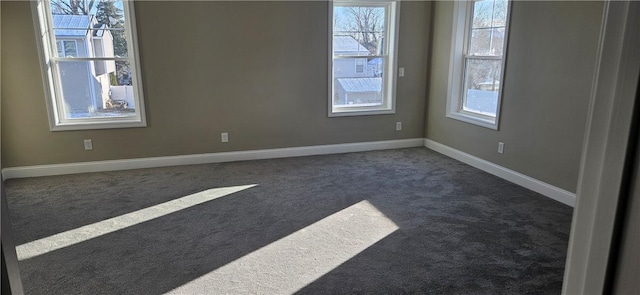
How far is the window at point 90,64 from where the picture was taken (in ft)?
14.5

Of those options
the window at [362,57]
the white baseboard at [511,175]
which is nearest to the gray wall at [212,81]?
the window at [362,57]

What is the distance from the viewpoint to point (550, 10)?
365 cm

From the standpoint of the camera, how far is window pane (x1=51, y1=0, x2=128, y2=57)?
4.43 metres

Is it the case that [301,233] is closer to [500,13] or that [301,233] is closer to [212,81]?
[212,81]

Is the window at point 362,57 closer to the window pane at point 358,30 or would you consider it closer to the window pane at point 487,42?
the window pane at point 358,30

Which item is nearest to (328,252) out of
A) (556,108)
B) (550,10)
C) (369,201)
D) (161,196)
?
(369,201)

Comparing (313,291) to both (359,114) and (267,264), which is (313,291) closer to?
(267,264)

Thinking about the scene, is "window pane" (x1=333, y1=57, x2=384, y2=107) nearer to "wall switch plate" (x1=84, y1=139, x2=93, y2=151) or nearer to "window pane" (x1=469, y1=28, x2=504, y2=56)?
"window pane" (x1=469, y1=28, x2=504, y2=56)

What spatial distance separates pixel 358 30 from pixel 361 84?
0.71m

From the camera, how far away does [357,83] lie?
5.51 meters

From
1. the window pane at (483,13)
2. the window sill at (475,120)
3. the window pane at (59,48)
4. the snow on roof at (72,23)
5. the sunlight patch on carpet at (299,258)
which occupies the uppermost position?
the window pane at (483,13)

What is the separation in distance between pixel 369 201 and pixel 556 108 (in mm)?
1898

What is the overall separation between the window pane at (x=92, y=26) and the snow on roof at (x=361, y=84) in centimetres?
269

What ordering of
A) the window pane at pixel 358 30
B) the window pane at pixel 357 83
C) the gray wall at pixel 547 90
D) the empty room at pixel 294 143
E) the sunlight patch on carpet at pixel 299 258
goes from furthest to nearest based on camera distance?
1. the window pane at pixel 357 83
2. the window pane at pixel 358 30
3. the gray wall at pixel 547 90
4. the empty room at pixel 294 143
5. the sunlight patch on carpet at pixel 299 258
